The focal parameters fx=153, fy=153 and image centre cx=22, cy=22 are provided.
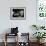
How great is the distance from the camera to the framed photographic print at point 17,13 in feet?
23.8

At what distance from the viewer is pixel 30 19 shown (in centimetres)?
730

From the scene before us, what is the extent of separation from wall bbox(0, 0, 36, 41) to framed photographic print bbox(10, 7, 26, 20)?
0.14 m

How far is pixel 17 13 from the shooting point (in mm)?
7297

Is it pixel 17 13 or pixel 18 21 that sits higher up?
pixel 17 13

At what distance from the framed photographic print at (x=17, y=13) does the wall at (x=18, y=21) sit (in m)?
0.14

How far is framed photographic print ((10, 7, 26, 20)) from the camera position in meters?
7.27

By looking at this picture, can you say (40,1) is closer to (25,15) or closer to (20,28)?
(25,15)

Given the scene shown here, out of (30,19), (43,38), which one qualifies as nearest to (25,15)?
(30,19)

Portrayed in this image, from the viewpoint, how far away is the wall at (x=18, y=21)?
725 centimetres

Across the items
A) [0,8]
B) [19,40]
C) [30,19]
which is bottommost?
[19,40]

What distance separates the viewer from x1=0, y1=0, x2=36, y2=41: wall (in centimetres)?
725

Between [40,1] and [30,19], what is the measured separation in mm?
985

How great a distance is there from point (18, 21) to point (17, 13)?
1.26 feet

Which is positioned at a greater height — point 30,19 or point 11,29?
point 30,19
